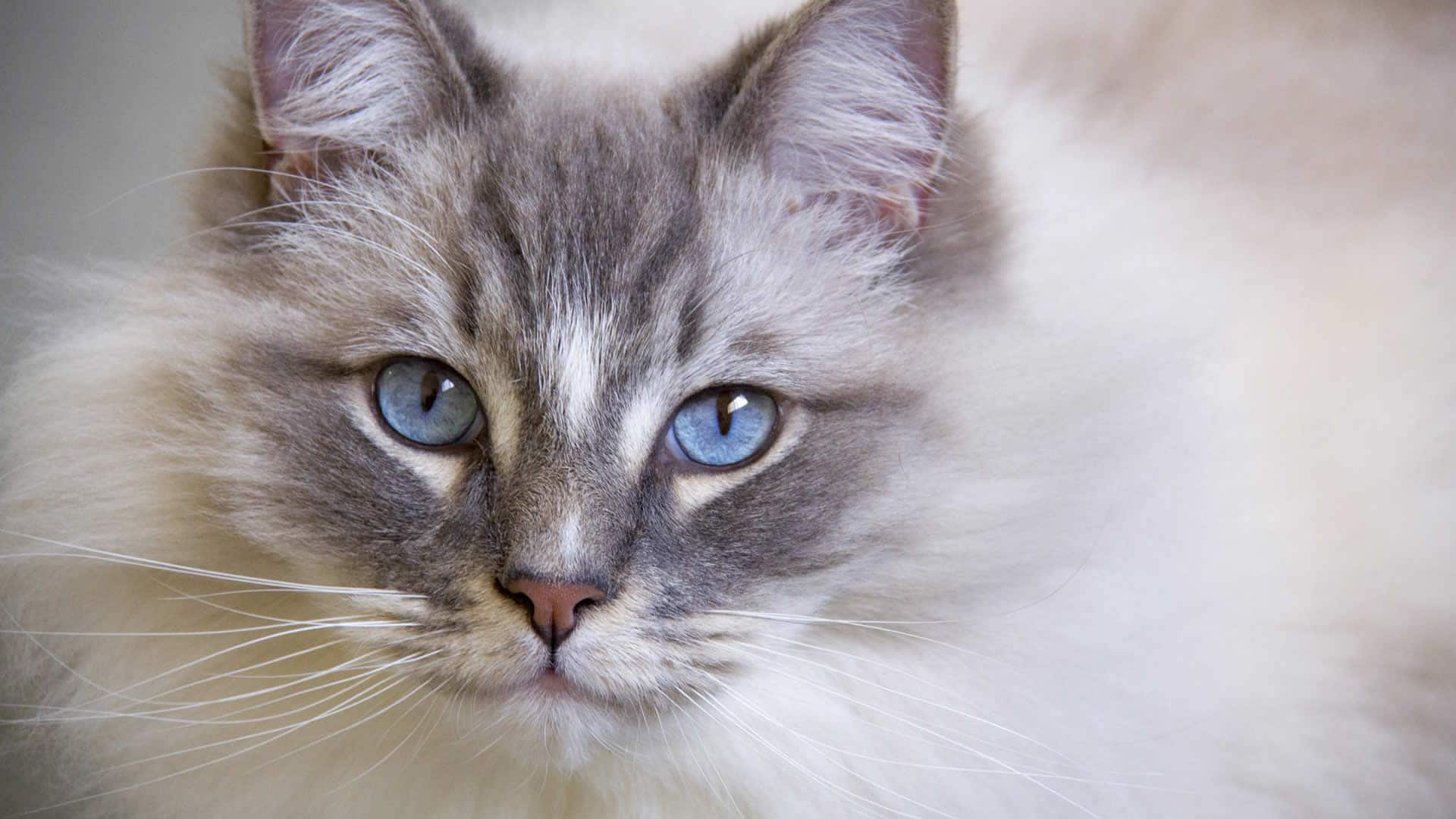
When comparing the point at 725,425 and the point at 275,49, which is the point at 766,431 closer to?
the point at 725,425

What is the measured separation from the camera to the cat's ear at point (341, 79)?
1204 millimetres

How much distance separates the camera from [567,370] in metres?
1.11

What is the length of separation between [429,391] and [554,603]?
295mm

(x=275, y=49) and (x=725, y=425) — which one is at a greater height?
(x=275, y=49)

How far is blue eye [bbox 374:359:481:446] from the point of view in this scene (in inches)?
45.4

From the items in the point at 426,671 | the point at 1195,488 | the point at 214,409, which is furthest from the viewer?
the point at 1195,488

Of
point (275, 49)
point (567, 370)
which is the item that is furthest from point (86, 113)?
point (567, 370)

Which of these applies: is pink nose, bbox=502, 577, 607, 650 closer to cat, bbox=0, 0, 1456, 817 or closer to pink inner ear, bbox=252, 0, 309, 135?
cat, bbox=0, 0, 1456, 817

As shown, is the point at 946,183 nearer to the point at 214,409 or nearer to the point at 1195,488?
the point at 1195,488

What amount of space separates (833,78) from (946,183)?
0.57 feet

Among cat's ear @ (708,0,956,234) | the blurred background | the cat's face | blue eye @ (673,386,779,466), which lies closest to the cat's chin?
the cat's face

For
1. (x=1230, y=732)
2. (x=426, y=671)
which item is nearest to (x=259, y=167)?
(x=426, y=671)

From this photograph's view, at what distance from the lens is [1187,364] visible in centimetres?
135

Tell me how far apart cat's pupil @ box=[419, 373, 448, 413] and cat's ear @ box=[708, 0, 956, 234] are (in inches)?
16.5
